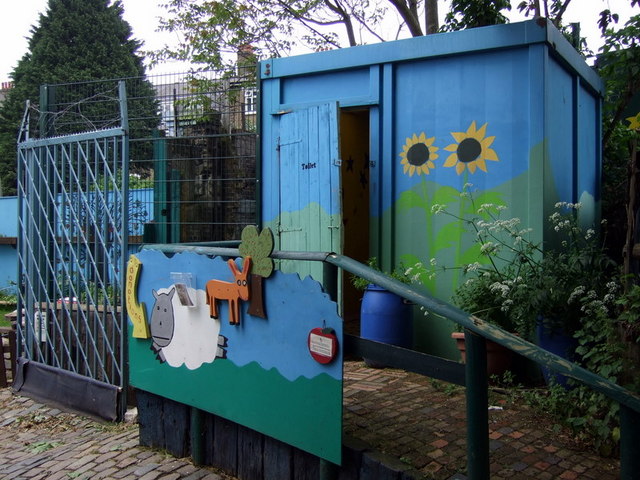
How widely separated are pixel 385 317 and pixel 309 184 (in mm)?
1597

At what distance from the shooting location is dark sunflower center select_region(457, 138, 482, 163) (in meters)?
5.46

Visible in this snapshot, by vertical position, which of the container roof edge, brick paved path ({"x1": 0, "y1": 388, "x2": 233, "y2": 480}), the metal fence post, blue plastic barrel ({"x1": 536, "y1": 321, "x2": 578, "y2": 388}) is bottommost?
brick paved path ({"x1": 0, "y1": 388, "x2": 233, "y2": 480})

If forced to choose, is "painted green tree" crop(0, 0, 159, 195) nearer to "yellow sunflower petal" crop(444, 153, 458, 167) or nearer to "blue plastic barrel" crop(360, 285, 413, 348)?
"yellow sunflower petal" crop(444, 153, 458, 167)

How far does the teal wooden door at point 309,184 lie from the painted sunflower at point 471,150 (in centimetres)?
106

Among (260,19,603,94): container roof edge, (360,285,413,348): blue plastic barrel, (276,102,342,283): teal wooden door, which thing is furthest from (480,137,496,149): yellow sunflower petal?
(360,285,413,348): blue plastic barrel

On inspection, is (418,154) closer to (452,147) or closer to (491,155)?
(452,147)

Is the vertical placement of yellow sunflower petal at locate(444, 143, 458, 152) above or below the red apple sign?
above

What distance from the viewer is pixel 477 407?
232cm

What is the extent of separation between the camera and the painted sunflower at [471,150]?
5410mm

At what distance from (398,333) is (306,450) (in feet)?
7.76

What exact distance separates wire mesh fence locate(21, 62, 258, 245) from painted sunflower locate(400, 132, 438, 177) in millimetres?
1829

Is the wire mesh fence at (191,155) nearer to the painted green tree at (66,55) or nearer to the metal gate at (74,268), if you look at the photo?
the metal gate at (74,268)

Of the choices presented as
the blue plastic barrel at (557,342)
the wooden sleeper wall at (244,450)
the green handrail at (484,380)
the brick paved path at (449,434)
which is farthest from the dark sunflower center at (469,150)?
the wooden sleeper wall at (244,450)

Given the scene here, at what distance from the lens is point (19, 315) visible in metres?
6.30
